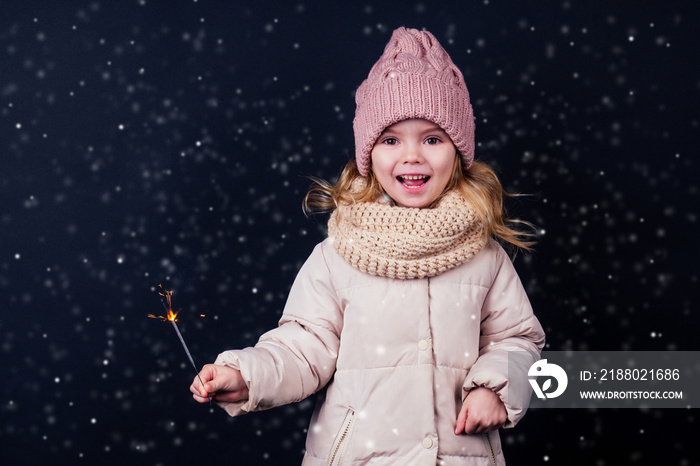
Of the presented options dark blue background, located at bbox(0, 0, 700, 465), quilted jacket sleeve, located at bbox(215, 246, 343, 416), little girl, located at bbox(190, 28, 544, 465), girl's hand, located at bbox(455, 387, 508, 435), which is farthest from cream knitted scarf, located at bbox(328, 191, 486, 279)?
dark blue background, located at bbox(0, 0, 700, 465)

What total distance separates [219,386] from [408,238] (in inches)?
20.2

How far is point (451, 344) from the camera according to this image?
1608 mm

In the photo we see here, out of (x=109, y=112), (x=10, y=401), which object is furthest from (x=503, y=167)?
(x=10, y=401)

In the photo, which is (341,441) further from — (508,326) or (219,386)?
(508,326)

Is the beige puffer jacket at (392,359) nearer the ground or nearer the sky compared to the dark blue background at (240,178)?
nearer the ground

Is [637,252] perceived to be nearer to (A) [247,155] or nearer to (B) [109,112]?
(A) [247,155]

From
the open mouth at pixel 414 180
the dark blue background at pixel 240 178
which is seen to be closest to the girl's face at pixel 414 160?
the open mouth at pixel 414 180

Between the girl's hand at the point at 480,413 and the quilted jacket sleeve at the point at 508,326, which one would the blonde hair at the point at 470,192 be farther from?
the girl's hand at the point at 480,413

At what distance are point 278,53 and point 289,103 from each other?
16cm

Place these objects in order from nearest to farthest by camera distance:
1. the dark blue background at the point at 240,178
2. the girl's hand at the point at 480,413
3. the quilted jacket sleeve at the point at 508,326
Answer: the girl's hand at the point at 480,413, the quilted jacket sleeve at the point at 508,326, the dark blue background at the point at 240,178

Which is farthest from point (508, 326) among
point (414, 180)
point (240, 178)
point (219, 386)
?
point (240, 178)

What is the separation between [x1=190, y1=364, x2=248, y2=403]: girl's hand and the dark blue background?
34.5 inches

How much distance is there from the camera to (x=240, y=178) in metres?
2.33

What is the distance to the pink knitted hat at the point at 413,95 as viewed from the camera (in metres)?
1.64
